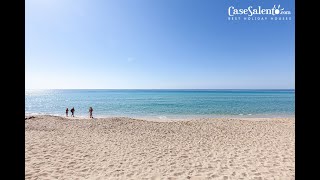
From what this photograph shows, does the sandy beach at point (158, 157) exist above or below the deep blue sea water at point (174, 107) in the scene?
→ above

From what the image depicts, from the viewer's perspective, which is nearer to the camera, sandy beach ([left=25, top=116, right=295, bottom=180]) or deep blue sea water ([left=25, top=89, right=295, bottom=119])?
sandy beach ([left=25, top=116, right=295, bottom=180])

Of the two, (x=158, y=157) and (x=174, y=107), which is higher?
(x=158, y=157)

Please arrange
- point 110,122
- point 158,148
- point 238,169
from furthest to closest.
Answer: point 110,122 → point 158,148 → point 238,169

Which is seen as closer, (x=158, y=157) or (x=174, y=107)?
(x=158, y=157)

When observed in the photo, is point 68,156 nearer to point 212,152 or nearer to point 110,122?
point 212,152

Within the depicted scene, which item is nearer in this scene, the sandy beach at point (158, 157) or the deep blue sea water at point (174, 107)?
the sandy beach at point (158, 157)

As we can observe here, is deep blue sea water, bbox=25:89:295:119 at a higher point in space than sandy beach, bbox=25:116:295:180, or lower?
lower
